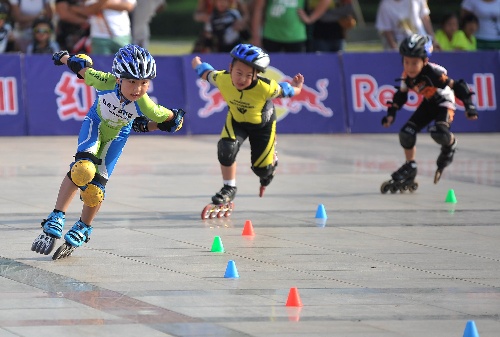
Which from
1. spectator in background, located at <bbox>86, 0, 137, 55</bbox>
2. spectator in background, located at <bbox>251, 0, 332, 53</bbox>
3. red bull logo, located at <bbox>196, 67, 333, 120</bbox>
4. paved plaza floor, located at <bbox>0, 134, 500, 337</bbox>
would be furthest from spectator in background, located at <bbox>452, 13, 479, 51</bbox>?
spectator in background, located at <bbox>86, 0, 137, 55</bbox>

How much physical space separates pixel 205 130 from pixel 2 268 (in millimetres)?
10388

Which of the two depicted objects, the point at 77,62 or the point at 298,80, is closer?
the point at 77,62

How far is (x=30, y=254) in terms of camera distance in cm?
1021

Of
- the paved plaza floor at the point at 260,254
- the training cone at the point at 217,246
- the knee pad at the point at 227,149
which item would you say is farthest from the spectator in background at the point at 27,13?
the training cone at the point at 217,246

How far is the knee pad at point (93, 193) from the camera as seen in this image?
10.0 meters

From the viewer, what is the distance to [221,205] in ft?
41.5

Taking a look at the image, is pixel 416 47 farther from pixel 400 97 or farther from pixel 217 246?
pixel 217 246

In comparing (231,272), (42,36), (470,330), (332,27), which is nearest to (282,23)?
(332,27)

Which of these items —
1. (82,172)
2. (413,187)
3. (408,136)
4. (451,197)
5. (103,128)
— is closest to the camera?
(82,172)

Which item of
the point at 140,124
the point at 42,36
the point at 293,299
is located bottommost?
the point at 293,299

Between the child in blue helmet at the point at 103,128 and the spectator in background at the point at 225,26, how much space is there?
34.3ft

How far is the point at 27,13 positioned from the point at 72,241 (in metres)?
10.8

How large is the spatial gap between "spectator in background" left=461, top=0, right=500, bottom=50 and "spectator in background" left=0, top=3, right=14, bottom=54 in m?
8.03

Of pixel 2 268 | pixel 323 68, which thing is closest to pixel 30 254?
pixel 2 268
